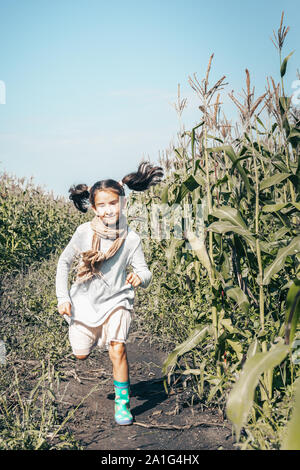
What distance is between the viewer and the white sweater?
3164 mm

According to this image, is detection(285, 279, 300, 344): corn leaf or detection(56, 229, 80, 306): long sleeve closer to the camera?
detection(285, 279, 300, 344): corn leaf

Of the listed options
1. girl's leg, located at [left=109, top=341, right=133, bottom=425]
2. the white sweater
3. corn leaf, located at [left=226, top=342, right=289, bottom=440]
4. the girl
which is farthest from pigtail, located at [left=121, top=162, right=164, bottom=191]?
corn leaf, located at [left=226, top=342, right=289, bottom=440]

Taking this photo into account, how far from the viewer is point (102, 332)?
3.24 meters

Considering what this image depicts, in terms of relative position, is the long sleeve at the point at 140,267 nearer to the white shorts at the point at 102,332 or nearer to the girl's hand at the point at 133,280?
the girl's hand at the point at 133,280

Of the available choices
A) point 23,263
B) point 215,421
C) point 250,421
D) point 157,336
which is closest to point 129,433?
point 215,421

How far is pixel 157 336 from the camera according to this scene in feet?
15.5

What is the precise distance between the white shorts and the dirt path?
0.29 metres

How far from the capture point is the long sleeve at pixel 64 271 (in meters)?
3.13

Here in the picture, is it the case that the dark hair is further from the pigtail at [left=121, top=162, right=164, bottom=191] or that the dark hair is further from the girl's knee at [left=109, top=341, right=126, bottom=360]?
the girl's knee at [left=109, top=341, right=126, bottom=360]

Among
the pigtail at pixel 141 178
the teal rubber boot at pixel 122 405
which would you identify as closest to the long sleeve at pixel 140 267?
the pigtail at pixel 141 178

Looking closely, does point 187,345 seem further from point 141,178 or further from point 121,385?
point 141,178

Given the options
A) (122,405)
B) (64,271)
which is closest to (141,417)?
(122,405)

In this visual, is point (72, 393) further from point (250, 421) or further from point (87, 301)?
point (250, 421)

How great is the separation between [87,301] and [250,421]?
1.20 m
